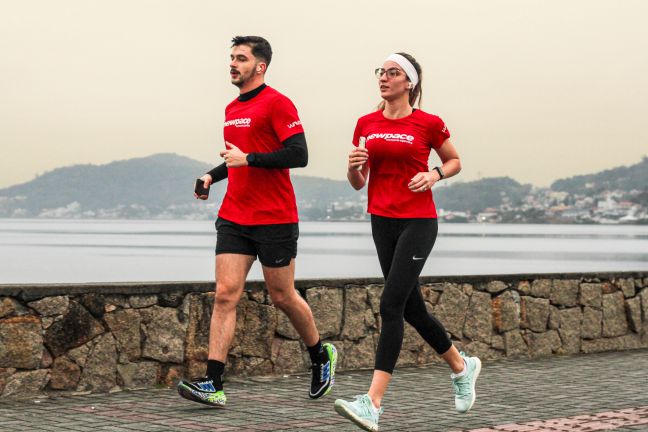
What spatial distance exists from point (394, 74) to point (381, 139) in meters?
0.37

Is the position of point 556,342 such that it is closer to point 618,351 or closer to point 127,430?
point 618,351

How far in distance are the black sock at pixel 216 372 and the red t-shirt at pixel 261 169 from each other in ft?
2.60

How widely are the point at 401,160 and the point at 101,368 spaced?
251 cm

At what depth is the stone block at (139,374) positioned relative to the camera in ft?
24.3

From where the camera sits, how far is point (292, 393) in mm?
7258

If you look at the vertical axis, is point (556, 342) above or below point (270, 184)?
below

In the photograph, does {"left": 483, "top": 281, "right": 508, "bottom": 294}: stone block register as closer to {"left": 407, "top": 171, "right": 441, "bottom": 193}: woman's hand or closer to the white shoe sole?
{"left": 407, "top": 171, "right": 441, "bottom": 193}: woman's hand

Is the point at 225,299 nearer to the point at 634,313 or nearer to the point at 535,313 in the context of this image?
the point at 535,313

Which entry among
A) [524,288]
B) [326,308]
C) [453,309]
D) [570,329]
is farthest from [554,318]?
[326,308]

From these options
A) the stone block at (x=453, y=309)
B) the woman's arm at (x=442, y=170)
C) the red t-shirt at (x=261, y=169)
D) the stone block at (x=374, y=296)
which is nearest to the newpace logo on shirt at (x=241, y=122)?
the red t-shirt at (x=261, y=169)

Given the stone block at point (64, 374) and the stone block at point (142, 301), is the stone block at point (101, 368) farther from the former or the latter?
the stone block at point (142, 301)

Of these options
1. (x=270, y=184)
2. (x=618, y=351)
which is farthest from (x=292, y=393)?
(x=618, y=351)

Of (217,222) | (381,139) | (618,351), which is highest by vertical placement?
(381,139)

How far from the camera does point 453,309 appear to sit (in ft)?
30.3
